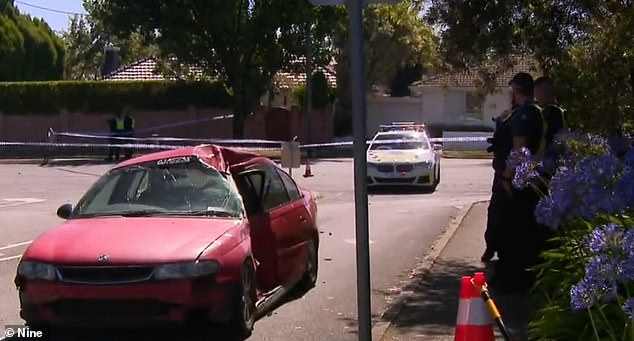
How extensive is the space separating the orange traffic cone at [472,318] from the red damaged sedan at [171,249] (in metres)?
2.50

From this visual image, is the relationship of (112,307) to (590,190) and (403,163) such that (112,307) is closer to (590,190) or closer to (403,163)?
(590,190)

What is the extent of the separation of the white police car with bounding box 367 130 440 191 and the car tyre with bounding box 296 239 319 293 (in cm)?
1438

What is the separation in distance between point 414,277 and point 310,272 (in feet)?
3.87

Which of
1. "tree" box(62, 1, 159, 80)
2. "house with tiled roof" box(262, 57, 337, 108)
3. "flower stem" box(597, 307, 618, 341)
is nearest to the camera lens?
"flower stem" box(597, 307, 618, 341)

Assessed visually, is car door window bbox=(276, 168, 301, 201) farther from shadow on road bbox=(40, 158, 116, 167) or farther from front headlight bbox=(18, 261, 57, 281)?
shadow on road bbox=(40, 158, 116, 167)

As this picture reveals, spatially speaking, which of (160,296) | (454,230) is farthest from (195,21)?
(160,296)

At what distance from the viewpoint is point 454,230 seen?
1599 cm

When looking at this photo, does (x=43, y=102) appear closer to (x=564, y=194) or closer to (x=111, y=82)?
(x=111, y=82)

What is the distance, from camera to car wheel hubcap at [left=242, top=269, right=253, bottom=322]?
331 inches

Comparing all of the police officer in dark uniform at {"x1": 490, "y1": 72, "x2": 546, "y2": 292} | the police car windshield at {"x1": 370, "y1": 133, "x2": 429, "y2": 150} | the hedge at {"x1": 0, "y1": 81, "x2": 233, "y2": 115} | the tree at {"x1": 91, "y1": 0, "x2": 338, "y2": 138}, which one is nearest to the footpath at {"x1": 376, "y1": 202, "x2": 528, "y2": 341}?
the police officer in dark uniform at {"x1": 490, "y1": 72, "x2": 546, "y2": 292}

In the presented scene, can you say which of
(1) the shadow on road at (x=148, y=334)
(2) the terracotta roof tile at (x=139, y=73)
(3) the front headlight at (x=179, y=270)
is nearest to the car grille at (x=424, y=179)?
(1) the shadow on road at (x=148, y=334)

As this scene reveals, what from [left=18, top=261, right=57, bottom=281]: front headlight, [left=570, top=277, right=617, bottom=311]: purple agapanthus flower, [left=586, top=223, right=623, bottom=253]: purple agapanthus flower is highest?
[left=586, top=223, right=623, bottom=253]: purple agapanthus flower

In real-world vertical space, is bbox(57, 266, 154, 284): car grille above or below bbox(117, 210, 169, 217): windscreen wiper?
below

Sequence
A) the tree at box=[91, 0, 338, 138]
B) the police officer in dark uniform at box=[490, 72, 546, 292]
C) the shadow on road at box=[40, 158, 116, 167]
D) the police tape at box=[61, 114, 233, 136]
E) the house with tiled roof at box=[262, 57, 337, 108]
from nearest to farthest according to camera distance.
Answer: the police officer in dark uniform at box=[490, 72, 546, 292] < the shadow on road at box=[40, 158, 116, 167] < the tree at box=[91, 0, 338, 138] < the police tape at box=[61, 114, 233, 136] < the house with tiled roof at box=[262, 57, 337, 108]
